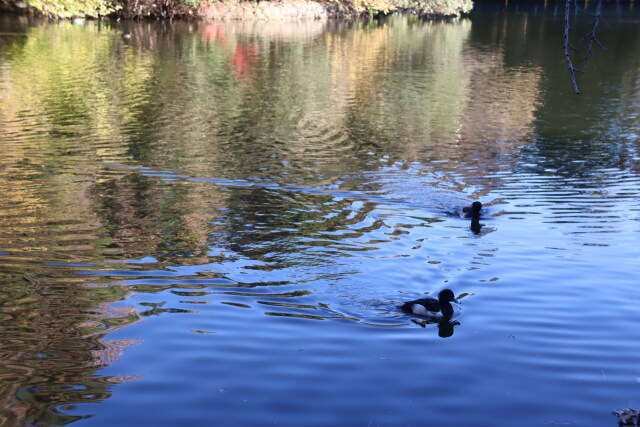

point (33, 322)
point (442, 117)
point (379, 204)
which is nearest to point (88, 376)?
point (33, 322)

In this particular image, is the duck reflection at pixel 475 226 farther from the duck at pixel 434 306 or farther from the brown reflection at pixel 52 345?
the brown reflection at pixel 52 345

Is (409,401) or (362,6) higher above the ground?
(362,6)

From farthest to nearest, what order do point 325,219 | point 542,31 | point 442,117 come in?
1. point 542,31
2. point 442,117
3. point 325,219

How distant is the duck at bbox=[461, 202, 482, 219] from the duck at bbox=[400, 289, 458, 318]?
4030mm

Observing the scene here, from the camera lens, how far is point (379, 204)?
45.6 feet

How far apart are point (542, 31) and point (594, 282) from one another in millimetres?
48233

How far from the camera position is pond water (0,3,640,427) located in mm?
7086

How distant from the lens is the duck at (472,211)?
12.8 m

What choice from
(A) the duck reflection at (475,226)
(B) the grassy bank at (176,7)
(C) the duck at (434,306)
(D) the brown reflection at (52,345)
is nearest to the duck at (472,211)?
(A) the duck reflection at (475,226)

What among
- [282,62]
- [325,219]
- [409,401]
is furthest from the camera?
[282,62]

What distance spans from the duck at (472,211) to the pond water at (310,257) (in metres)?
0.17

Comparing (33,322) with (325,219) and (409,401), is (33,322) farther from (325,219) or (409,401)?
(325,219)

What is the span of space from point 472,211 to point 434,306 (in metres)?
4.46

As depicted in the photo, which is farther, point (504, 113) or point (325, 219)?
point (504, 113)
